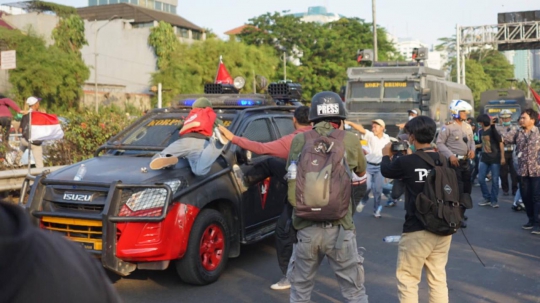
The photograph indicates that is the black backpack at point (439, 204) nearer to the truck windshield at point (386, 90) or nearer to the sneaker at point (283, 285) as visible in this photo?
the sneaker at point (283, 285)

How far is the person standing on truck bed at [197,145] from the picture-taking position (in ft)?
19.8

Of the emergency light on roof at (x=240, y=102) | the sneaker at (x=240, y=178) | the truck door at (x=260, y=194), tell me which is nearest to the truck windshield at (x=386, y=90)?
the emergency light on roof at (x=240, y=102)

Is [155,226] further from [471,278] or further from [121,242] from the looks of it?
[471,278]

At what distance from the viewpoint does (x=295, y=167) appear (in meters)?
4.36

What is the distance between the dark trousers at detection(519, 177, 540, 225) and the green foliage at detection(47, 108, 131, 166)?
7.08 metres

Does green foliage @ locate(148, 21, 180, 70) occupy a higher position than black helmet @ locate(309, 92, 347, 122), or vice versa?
green foliage @ locate(148, 21, 180, 70)

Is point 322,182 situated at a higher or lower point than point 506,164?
higher

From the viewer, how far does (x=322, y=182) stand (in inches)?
163

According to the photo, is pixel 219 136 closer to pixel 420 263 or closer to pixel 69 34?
pixel 420 263

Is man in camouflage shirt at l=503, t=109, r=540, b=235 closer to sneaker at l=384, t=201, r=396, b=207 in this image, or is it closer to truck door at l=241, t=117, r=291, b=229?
sneaker at l=384, t=201, r=396, b=207

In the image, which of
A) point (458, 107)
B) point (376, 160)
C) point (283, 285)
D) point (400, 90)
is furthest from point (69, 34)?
point (283, 285)

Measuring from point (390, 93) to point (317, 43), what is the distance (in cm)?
3531

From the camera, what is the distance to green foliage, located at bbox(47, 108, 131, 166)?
37.0 feet

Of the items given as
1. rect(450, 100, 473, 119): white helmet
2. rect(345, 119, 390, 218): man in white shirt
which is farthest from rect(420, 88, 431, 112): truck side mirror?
rect(450, 100, 473, 119): white helmet
